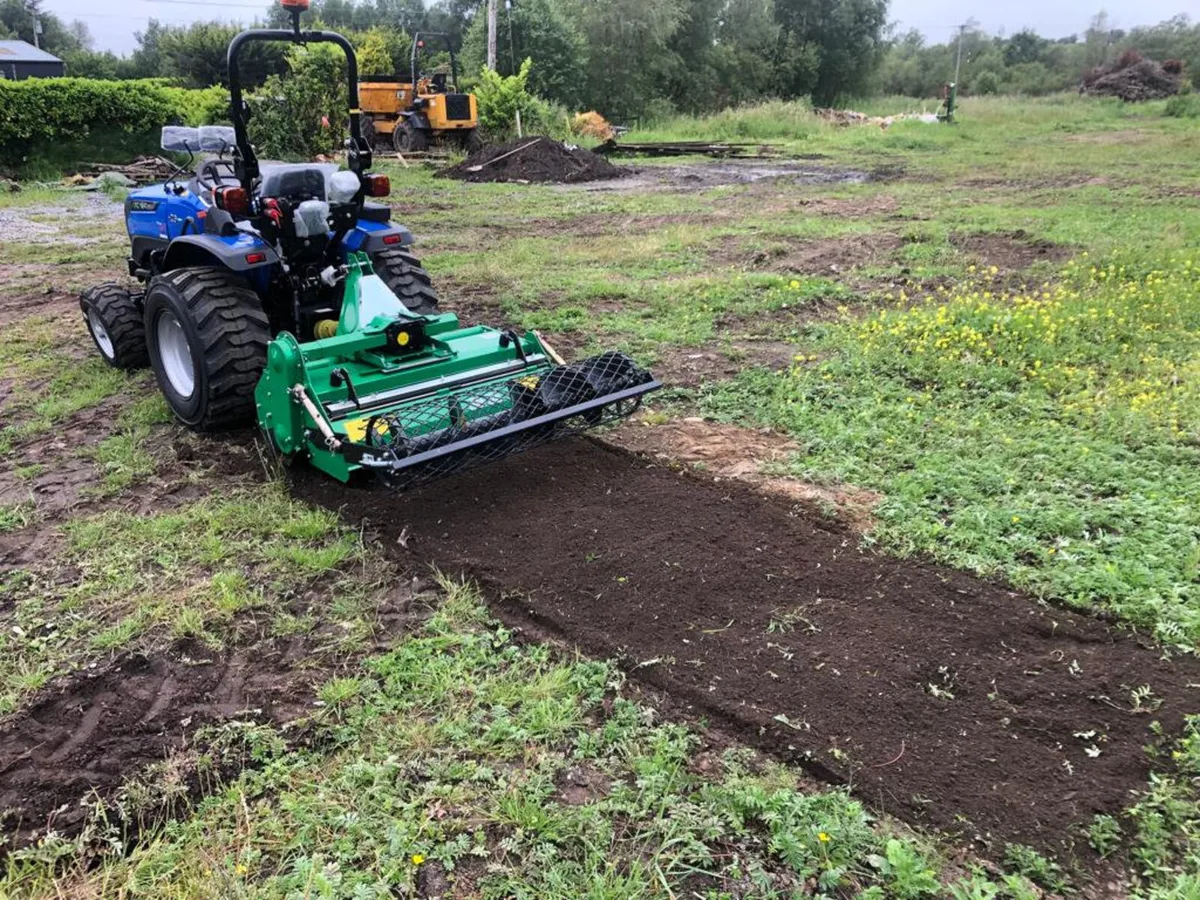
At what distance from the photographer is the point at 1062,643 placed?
3.20 m

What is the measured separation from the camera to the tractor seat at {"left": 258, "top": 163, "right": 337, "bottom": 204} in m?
4.72

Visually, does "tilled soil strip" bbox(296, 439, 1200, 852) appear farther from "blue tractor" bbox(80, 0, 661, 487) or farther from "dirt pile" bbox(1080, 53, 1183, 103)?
"dirt pile" bbox(1080, 53, 1183, 103)

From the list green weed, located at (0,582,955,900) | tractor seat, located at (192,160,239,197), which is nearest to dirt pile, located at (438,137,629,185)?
tractor seat, located at (192,160,239,197)

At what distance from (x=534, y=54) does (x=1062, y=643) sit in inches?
1246

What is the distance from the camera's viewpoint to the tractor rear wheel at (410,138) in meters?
22.1

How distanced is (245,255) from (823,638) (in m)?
3.39

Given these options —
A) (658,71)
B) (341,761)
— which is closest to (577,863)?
(341,761)

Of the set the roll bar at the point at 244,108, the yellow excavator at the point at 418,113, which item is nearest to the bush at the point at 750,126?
the yellow excavator at the point at 418,113

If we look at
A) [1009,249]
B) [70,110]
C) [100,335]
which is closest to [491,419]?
[100,335]

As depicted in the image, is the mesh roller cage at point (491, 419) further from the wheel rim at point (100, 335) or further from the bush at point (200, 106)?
the bush at point (200, 106)

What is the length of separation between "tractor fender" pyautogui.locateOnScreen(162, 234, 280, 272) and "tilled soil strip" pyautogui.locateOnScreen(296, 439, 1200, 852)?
1212 mm

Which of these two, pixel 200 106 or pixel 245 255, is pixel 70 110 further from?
pixel 245 255

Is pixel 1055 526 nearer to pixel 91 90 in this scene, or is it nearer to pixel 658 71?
pixel 91 90

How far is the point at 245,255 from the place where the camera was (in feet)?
15.0
